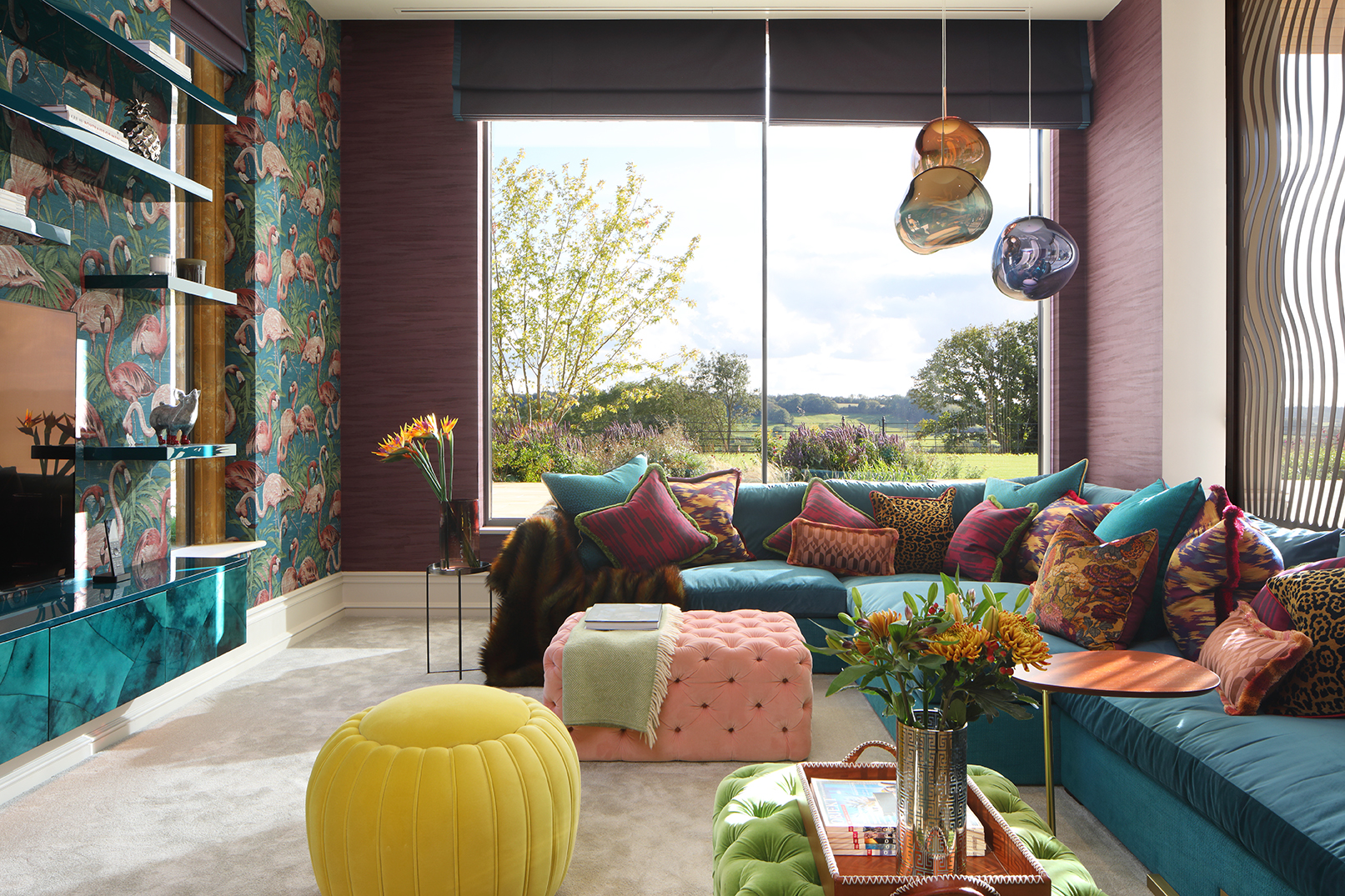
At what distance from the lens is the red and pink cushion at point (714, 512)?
4.15 meters

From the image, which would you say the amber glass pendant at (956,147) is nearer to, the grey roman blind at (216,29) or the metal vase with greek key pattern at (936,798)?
the metal vase with greek key pattern at (936,798)

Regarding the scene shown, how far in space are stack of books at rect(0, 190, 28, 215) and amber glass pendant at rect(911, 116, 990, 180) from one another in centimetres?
297

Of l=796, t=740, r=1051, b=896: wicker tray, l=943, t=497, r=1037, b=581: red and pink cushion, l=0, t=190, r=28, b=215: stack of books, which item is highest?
l=0, t=190, r=28, b=215: stack of books

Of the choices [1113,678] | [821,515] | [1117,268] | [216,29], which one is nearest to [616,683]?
[1113,678]

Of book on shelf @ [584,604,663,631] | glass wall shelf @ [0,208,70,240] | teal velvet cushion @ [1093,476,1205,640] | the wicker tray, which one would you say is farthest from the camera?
book on shelf @ [584,604,663,631]

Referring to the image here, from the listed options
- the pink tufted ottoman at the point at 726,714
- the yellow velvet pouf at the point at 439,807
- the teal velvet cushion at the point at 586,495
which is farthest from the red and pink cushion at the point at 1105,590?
the teal velvet cushion at the point at 586,495

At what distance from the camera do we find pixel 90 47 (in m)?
2.89

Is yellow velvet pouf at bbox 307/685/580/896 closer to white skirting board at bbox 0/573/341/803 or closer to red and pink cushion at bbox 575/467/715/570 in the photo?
white skirting board at bbox 0/573/341/803

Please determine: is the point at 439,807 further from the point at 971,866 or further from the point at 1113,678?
the point at 1113,678

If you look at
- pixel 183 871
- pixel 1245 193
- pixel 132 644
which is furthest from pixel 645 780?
pixel 1245 193

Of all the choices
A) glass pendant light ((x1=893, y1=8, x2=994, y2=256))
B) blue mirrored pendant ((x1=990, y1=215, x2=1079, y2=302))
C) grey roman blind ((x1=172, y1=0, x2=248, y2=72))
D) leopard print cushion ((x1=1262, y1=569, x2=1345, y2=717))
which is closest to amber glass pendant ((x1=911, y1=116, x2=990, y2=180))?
glass pendant light ((x1=893, y1=8, x2=994, y2=256))

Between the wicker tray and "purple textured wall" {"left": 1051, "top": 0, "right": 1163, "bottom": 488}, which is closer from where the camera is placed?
the wicker tray

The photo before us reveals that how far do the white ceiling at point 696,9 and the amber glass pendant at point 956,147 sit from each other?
2168mm

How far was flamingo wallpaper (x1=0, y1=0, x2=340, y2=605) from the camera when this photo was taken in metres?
2.89
